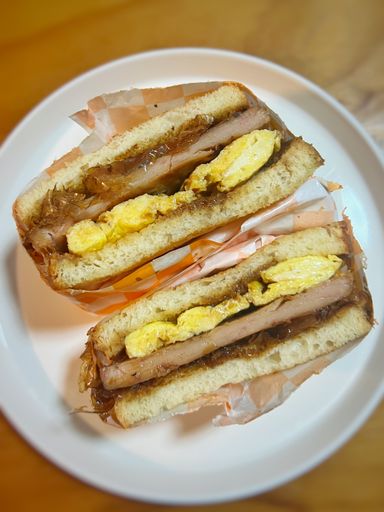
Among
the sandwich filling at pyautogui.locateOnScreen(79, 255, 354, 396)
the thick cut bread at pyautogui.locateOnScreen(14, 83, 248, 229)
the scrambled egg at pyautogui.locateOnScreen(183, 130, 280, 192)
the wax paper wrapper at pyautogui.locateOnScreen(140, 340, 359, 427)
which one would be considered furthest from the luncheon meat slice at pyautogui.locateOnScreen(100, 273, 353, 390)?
the thick cut bread at pyautogui.locateOnScreen(14, 83, 248, 229)

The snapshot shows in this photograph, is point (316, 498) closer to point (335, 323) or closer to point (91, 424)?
point (335, 323)

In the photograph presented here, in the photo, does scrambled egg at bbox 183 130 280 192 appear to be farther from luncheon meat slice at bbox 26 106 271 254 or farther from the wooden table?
the wooden table

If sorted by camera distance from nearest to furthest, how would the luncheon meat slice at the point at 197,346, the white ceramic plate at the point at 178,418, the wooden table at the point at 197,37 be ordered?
the luncheon meat slice at the point at 197,346 → the white ceramic plate at the point at 178,418 → the wooden table at the point at 197,37

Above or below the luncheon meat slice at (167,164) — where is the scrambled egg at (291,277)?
below

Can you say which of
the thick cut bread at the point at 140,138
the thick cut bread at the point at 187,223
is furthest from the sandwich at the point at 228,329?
the thick cut bread at the point at 140,138

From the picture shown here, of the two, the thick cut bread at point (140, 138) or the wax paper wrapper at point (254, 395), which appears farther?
the thick cut bread at point (140, 138)

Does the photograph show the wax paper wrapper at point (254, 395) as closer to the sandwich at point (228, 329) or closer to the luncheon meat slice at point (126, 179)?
the sandwich at point (228, 329)

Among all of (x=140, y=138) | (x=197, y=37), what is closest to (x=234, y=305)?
(x=140, y=138)
